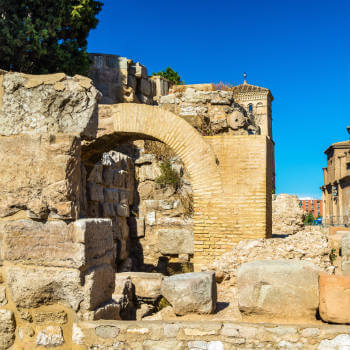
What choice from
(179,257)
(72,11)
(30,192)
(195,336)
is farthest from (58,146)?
(72,11)

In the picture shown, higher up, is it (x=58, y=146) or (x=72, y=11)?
(x=72, y=11)

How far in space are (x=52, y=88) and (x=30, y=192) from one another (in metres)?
0.68

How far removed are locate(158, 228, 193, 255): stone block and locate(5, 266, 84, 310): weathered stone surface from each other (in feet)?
21.0

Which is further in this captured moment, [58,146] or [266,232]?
[266,232]

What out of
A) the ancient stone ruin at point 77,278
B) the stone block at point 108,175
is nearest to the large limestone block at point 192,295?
the ancient stone ruin at point 77,278

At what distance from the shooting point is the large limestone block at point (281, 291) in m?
2.46

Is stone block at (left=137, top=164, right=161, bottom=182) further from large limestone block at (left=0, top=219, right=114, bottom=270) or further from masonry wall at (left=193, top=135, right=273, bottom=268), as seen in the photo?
large limestone block at (left=0, top=219, right=114, bottom=270)

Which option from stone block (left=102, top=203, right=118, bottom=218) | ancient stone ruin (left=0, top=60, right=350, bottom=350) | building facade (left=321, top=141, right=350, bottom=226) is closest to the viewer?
ancient stone ruin (left=0, top=60, right=350, bottom=350)

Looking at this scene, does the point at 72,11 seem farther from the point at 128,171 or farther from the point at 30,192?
the point at 30,192

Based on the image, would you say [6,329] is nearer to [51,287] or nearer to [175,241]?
[51,287]

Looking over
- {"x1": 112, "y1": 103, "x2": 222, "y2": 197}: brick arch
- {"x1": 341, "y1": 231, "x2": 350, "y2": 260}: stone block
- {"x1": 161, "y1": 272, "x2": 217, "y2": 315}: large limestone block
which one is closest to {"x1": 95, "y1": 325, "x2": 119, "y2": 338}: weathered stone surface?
{"x1": 161, "y1": 272, "x2": 217, "y2": 315}: large limestone block

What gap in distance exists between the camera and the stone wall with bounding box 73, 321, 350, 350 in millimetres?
2023

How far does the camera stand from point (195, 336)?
83.1 inches

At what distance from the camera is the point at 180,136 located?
6.96 metres
